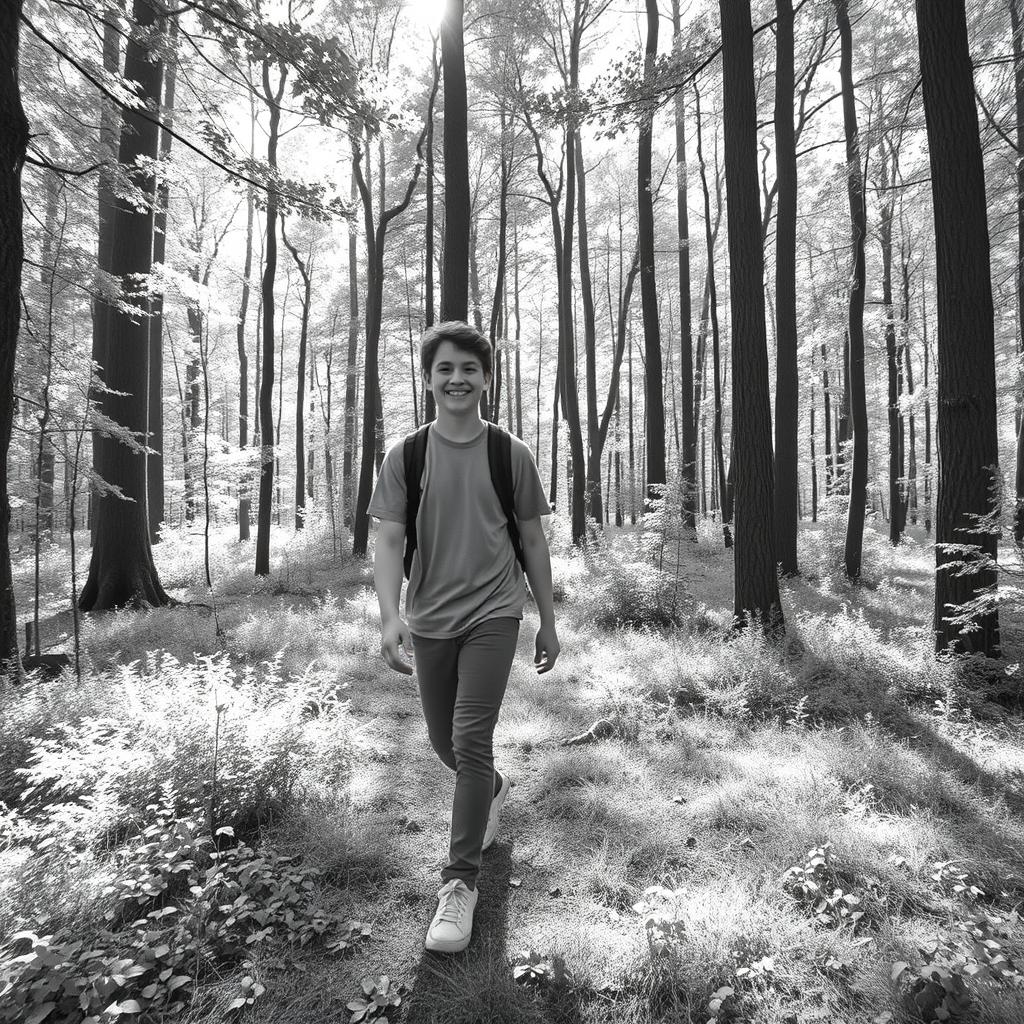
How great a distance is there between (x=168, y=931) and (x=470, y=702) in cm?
134

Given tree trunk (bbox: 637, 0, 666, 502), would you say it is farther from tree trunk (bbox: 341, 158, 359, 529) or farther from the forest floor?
tree trunk (bbox: 341, 158, 359, 529)

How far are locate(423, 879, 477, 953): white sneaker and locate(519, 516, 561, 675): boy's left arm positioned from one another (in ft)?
3.01

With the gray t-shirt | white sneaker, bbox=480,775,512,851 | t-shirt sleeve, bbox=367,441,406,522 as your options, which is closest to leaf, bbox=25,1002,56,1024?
the gray t-shirt

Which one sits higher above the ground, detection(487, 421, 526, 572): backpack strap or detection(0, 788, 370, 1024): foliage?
detection(487, 421, 526, 572): backpack strap

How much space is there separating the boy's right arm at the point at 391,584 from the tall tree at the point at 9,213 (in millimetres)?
3437

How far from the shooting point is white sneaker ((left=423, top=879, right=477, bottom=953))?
213 cm

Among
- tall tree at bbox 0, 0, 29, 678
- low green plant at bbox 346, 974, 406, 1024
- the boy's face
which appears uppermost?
tall tree at bbox 0, 0, 29, 678

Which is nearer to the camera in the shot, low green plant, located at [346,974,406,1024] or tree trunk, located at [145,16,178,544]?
low green plant, located at [346,974,406,1024]

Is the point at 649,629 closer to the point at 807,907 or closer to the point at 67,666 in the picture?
the point at 807,907

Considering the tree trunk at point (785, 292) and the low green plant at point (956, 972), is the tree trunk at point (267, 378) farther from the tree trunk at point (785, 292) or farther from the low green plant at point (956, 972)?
the low green plant at point (956, 972)

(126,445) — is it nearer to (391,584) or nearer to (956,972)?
(391,584)

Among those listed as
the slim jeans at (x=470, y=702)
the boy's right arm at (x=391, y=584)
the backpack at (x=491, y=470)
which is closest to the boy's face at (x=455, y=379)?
the backpack at (x=491, y=470)

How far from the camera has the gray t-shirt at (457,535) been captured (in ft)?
7.83

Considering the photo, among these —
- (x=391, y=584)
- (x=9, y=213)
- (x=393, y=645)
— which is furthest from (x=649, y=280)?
(x=393, y=645)
